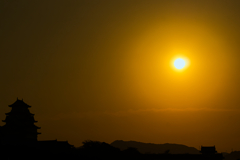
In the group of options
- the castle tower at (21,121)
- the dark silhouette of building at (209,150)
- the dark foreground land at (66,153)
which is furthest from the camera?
the dark silhouette of building at (209,150)

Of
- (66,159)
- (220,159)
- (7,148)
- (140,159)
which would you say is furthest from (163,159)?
(7,148)

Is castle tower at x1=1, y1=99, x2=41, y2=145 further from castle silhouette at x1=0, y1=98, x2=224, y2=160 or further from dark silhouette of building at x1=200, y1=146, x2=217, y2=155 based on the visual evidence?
dark silhouette of building at x1=200, y1=146, x2=217, y2=155

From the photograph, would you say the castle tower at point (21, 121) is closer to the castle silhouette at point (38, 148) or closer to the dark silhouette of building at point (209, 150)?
the castle silhouette at point (38, 148)

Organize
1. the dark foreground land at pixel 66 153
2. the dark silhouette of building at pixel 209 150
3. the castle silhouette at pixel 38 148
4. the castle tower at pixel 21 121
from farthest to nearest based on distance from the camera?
the dark silhouette of building at pixel 209 150
the castle tower at pixel 21 121
the castle silhouette at pixel 38 148
the dark foreground land at pixel 66 153

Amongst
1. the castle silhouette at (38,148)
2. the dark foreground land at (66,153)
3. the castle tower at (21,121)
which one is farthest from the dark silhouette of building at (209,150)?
the castle tower at (21,121)

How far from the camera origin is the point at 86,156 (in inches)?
1834

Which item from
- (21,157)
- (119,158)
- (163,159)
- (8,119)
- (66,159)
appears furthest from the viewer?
(8,119)

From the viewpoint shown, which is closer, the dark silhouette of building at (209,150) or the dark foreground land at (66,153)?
the dark foreground land at (66,153)

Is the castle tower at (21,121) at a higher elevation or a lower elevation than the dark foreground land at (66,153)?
higher

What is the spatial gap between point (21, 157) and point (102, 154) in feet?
46.8

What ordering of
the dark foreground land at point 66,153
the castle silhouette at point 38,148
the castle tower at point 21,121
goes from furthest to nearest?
the castle tower at point 21,121 → the castle silhouette at point 38,148 → the dark foreground land at point 66,153

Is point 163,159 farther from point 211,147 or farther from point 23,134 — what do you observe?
point 23,134

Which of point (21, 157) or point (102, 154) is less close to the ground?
point (102, 154)

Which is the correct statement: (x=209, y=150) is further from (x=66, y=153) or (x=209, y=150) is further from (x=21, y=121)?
(x=66, y=153)
